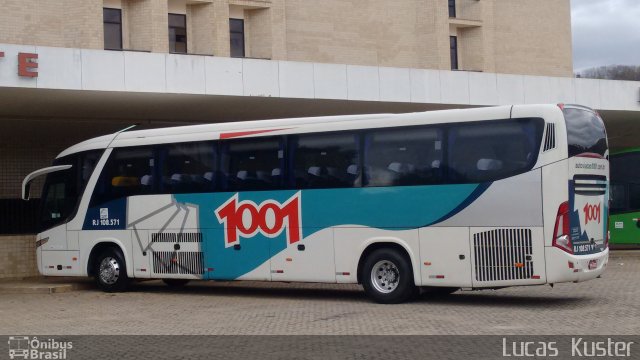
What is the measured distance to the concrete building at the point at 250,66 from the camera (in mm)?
21844

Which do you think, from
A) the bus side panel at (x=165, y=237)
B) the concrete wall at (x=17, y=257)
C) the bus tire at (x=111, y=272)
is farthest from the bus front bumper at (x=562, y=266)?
the concrete wall at (x=17, y=257)

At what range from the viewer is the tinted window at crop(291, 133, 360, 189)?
16734mm

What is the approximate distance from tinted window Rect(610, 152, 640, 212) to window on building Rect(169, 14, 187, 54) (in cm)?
1463

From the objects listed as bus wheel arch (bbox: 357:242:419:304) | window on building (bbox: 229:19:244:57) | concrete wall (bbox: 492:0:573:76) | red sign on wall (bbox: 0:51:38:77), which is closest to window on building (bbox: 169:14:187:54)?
window on building (bbox: 229:19:244:57)

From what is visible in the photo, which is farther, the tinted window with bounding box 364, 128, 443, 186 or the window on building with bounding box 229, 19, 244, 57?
the window on building with bounding box 229, 19, 244, 57

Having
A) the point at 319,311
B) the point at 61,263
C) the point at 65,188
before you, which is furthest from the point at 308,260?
the point at 65,188

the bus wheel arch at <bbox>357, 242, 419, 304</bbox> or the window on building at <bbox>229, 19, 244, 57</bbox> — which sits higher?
the window on building at <bbox>229, 19, 244, 57</bbox>

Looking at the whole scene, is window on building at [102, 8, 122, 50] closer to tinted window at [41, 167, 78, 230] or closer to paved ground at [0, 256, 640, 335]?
tinted window at [41, 167, 78, 230]

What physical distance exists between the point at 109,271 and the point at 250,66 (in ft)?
20.0

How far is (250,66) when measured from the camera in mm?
22812

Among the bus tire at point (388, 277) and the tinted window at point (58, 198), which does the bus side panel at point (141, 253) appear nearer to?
the tinted window at point (58, 198)

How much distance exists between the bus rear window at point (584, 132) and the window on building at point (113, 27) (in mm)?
18674

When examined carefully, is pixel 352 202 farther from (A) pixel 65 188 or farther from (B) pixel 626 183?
(B) pixel 626 183

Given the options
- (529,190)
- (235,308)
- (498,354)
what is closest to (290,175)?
(235,308)
